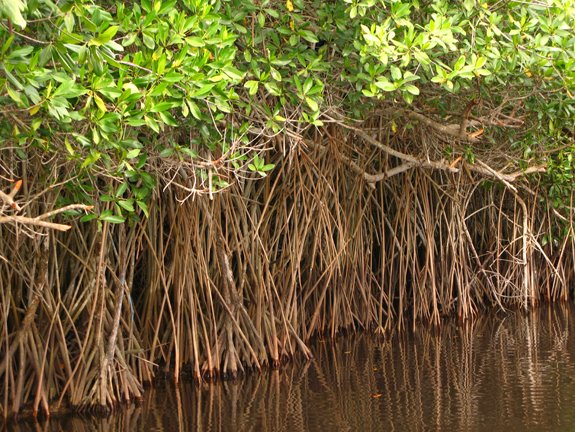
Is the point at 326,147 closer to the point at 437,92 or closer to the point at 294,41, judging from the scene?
the point at 437,92

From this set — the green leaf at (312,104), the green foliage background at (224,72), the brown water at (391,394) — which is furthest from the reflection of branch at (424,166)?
the brown water at (391,394)

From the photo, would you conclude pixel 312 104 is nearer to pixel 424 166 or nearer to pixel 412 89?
pixel 412 89

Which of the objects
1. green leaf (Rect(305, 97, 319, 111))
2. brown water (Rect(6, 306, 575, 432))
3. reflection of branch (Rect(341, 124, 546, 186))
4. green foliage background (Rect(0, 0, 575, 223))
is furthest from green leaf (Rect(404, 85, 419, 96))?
brown water (Rect(6, 306, 575, 432))

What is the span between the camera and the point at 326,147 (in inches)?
311

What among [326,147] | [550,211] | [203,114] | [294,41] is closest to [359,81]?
[294,41]

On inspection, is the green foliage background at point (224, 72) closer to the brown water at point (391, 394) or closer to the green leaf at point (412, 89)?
the green leaf at point (412, 89)

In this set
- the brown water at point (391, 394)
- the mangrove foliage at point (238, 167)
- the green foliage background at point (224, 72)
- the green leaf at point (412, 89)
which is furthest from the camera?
the brown water at point (391, 394)

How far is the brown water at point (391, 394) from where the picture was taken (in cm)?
589

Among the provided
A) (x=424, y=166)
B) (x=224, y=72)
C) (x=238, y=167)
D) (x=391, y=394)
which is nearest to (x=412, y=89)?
(x=238, y=167)

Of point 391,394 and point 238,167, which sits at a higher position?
point 238,167

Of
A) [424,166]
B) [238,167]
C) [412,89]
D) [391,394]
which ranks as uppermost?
[412,89]

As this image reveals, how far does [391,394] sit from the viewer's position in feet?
21.6

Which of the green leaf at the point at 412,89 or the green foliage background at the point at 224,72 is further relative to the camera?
the green leaf at the point at 412,89

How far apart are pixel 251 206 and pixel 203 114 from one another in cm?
214
